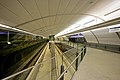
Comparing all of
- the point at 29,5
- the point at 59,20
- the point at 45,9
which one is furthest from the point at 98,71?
the point at 59,20

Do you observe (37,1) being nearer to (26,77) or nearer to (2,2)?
(2,2)

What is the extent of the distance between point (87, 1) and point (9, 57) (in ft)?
16.0

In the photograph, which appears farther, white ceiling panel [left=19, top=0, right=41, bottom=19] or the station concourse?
the station concourse

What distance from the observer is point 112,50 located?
11.5m

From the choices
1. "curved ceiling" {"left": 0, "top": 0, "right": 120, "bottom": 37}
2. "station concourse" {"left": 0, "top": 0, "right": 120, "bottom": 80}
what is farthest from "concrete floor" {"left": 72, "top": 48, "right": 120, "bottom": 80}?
"curved ceiling" {"left": 0, "top": 0, "right": 120, "bottom": 37}

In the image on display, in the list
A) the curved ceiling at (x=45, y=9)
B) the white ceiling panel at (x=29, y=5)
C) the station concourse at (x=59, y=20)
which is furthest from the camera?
the station concourse at (x=59, y=20)

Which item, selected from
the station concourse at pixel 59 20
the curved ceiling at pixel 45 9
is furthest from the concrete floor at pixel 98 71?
the curved ceiling at pixel 45 9

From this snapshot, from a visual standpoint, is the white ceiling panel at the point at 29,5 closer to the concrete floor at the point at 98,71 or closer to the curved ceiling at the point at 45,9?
the curved ceiling at the point at 45,9

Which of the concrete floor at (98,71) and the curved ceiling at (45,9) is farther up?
the curved ceiling at (45,9)

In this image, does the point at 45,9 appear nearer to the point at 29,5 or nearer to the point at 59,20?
the point at 29,5

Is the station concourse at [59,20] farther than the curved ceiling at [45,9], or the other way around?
the station concourse at [59,20]

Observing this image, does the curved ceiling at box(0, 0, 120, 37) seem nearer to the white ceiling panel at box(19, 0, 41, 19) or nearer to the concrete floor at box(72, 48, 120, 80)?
the white ceiling panel at box(19, 0, 41, 19)

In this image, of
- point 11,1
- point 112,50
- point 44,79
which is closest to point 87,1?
point 11,1

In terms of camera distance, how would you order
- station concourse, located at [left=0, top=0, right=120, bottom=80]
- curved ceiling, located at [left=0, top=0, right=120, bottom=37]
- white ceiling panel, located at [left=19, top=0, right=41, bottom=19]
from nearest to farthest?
white ceiling panel, located at [left=19, top=0, right=41, bottom=19] < curved ceiling, located at [left=0, top=0, right=120, bottom=37] < station concourse, located at [left=0, top=0, right=120, bottom=80]
